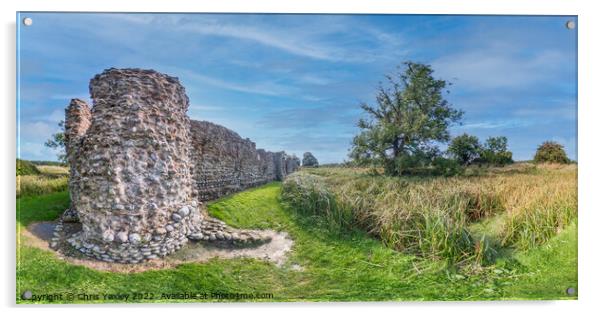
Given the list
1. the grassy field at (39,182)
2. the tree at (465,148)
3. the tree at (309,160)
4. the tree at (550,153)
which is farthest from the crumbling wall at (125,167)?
the tree at (550,153)

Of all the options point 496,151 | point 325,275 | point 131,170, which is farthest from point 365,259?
point 131,170

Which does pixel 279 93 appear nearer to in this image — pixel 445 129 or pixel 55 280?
pixel 445 129

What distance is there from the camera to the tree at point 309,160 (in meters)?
4.20

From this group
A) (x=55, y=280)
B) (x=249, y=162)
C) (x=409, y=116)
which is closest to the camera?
(x=55, y=280)

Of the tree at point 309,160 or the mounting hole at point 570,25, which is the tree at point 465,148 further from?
the mounting hole at point 570,25

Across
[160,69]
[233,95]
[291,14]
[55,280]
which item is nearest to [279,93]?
[233,95]

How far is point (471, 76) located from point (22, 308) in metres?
5.08

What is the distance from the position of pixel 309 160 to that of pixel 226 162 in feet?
3.56

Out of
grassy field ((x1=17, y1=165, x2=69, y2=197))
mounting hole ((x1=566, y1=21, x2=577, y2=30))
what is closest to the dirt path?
grassy field ((x1=17, y1=165, x2=69, y2=197))

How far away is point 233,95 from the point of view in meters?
4.18

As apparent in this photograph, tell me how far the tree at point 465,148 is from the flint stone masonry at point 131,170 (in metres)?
1.69

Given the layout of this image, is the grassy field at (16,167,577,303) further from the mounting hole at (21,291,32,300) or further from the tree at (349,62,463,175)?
the tree at (349,62,463,175)

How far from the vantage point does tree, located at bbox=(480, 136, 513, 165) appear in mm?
4199

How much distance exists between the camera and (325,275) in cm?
412
